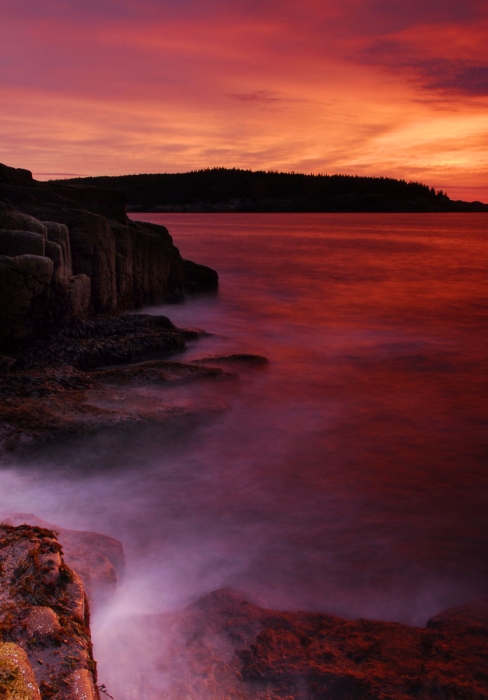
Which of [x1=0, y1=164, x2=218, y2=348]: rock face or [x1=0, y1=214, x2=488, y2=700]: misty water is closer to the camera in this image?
[x1=0, y1=214, x2=488, y2=700]: misty water

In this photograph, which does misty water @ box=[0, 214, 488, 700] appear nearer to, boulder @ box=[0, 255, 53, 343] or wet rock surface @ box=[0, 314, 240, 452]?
wet rock surface @ box=[0, 314, 240, 452]

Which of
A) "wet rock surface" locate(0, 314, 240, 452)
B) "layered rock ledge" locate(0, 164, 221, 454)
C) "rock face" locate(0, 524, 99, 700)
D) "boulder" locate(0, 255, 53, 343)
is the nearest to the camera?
"rock face" locate(0, 524, 99, 700)

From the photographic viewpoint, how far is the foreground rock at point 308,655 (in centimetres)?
254

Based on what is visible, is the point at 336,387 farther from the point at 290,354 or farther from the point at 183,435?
the point at 183,435

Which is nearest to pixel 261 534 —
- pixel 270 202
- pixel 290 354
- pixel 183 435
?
pixel 183 435

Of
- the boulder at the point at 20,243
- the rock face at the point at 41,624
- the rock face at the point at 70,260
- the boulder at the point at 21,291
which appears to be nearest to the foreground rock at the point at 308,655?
the rock face at the point at 41,624

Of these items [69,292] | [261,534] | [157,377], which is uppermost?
[69,292]

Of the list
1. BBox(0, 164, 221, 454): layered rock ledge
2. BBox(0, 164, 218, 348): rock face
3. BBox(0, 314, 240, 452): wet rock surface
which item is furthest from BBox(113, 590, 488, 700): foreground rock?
BBox(0, 164, 218, 348): rock face

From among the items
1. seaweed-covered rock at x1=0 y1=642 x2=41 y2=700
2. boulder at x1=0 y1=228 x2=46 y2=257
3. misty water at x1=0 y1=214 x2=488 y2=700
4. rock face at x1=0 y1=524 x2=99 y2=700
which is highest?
boulder at x1=0 y1=228 x2=46 y2=257

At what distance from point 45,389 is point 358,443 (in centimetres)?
323

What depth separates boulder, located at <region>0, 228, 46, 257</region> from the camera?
6.77 meters

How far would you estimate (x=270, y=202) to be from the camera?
10256cm

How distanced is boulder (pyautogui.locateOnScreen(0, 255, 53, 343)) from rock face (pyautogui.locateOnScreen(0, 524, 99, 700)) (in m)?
3.89

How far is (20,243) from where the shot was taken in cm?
683
